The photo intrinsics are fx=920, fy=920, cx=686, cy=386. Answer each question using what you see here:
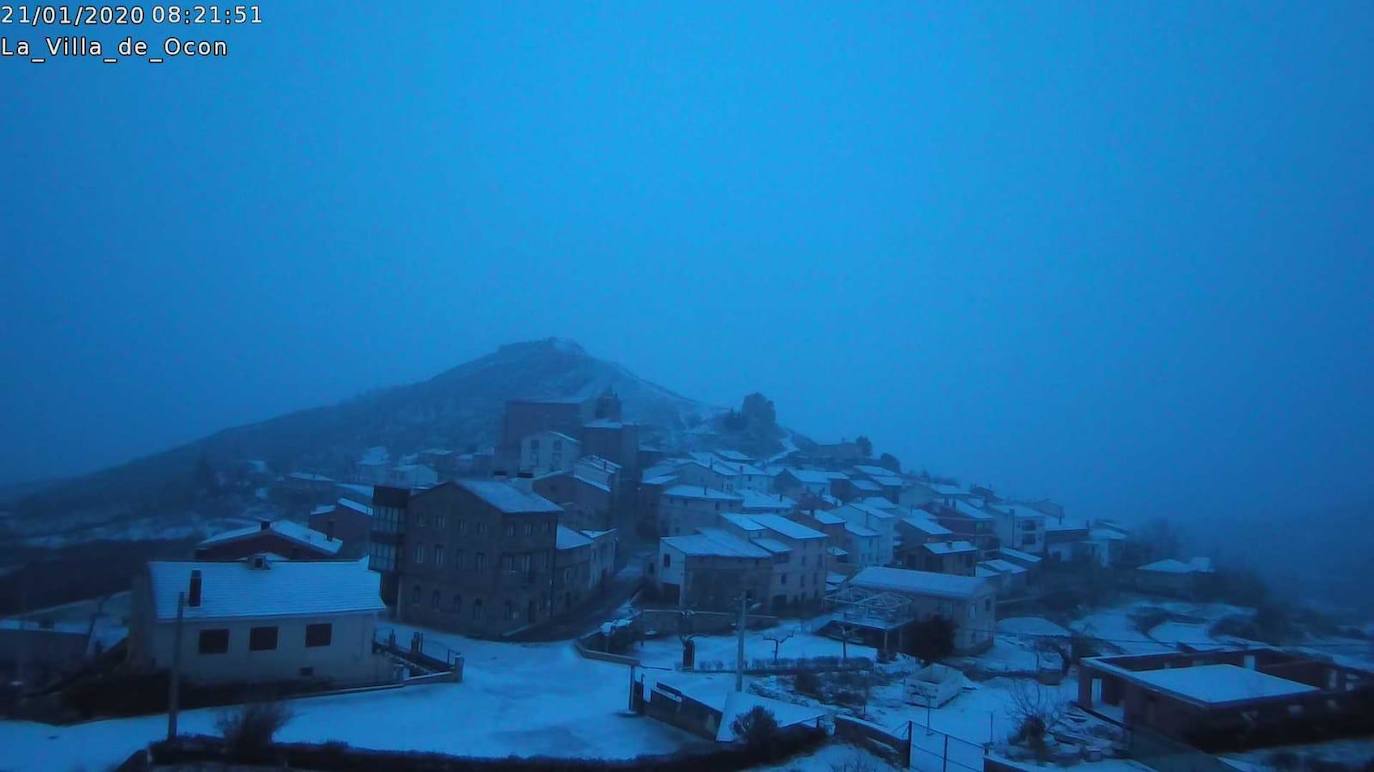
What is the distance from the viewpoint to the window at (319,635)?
71.4 feet

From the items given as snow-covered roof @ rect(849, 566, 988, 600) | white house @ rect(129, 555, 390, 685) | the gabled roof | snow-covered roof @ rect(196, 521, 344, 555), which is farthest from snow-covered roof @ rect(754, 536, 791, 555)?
white house @ rect(129, 555, 390, 685)

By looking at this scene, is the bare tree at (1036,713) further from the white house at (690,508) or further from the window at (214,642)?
the white house at (690,508)

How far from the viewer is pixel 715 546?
122ft

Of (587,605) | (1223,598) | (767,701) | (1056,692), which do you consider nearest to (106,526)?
(587,605)

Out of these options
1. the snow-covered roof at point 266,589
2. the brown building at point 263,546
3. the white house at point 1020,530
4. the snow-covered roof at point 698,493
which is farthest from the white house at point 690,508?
the snow-covered roof at point 266,589

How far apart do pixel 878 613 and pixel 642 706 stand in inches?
626

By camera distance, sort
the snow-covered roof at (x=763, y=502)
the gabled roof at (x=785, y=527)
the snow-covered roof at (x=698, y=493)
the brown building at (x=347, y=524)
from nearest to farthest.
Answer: the gabled roof at (x=785, y=527) < the brown building at (x=347, y=524) < the snow-covered roof at (x=698, y=493) < the snow-covered roof at (x=763, y=502)

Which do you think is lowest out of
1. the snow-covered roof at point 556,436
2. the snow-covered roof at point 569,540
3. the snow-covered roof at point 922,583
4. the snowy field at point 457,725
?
the snowy field at point 457,725

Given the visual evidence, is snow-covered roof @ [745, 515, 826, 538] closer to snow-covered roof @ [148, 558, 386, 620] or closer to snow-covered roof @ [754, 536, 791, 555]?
snow-covered roof @ [754, 536, 791, 555]

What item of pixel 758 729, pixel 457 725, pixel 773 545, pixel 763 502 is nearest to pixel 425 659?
pixel 457 725

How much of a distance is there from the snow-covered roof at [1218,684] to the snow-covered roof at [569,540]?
67.8ft

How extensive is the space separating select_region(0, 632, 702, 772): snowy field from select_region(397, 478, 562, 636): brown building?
19.3 feet

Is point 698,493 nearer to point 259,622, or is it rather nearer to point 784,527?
point 784,527

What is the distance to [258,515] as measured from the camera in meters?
56.2
